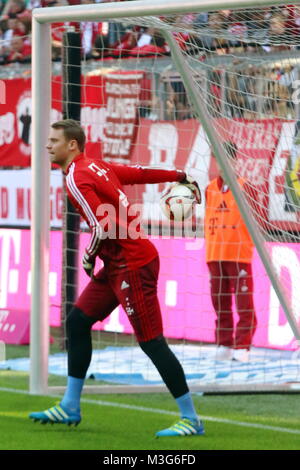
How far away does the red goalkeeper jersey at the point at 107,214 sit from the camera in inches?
247

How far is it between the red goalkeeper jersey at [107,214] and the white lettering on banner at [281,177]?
88.9 inches

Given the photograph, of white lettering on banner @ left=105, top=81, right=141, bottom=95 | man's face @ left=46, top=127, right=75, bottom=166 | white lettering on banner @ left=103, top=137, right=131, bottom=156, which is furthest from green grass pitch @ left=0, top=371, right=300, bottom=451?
white lettering on banner @ left=105, top=81, right=141, bottom=95

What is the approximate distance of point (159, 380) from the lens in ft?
28.0

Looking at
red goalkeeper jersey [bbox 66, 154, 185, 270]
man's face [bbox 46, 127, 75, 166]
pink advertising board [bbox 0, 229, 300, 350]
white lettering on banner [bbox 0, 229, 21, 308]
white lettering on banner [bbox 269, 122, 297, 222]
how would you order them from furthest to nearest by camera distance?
white lettering on banner [bbox 0, 229, 21, 308], pink advertising board [bbox 0, 229, 300, 350], white lettering on banner [bbox 269, 122, 297, 222], man's face [bbox 46, 127, 75, 166], red goalkeeper jersey [bbox 66, 154, 185, 270]

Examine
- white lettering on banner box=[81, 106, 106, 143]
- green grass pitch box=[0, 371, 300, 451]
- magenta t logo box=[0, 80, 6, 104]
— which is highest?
magenta t logo box=[0, 80, 6, 104]

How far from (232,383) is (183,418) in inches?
72.5

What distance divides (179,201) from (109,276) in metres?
0.69

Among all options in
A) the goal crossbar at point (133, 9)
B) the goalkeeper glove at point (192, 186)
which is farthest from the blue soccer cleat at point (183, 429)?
the goal crossbar at point (133, 9)

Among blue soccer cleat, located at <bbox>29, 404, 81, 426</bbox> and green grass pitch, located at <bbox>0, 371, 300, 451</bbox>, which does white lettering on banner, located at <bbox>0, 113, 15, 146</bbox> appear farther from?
blue soccer cleat, located at <bbox>29, 404, 81, 426</bbox>

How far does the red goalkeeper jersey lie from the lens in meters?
6.26

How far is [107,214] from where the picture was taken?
249 inches

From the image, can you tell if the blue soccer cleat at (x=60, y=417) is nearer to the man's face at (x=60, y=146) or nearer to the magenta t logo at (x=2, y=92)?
the man's face at (x=60, y=146)
